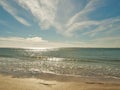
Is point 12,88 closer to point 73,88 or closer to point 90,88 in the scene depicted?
point 73,88

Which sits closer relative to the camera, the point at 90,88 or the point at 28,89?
the point at 28,89

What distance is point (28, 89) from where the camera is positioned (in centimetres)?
888

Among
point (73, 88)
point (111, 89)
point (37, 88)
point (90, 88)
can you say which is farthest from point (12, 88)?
point (111, 89)

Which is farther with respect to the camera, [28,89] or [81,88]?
[81,88]

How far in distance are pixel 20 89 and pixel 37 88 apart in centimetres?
92

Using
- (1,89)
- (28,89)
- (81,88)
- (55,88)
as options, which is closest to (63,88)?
(55,88)

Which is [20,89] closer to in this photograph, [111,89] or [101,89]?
[101,89]

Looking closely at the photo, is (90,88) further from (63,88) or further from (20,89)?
(20,89)

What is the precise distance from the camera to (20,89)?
8836 mm

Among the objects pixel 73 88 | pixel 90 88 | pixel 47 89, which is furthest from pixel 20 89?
pixel 90 88

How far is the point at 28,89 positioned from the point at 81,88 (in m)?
3.02

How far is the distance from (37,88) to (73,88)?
2.06 meters

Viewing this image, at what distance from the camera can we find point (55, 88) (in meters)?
9.48

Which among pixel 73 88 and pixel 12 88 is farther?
pixel 73 88
